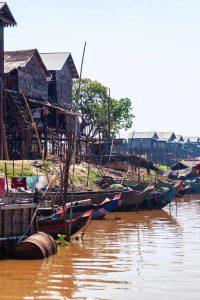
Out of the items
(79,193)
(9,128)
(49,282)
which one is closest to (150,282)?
(49,282)

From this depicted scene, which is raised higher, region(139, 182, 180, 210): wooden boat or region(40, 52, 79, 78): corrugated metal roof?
region(40, 52, 79, 78): corrugated metal roof

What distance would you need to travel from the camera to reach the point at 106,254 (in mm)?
20438

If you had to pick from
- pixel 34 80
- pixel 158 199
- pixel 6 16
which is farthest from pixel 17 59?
pixel 158 199

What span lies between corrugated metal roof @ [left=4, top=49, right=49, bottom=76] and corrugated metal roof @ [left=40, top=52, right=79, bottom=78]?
5.75 metres

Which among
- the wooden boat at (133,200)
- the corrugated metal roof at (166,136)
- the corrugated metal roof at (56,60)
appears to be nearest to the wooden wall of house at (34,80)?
the corrugated metal roof at (56,60)

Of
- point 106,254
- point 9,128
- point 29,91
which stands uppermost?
point 29,91

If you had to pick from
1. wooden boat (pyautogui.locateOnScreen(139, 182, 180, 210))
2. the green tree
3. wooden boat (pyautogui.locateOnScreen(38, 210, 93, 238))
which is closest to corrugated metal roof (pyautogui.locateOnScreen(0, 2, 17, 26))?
wooden boat (pyautogui.locateOnScreen(139, 182, 180, 210))

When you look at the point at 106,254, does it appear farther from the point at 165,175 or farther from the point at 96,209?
the point at 165,175

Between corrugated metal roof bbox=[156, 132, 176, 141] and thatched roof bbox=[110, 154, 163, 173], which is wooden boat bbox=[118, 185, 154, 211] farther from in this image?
corrugated metal roof bbox=[156, 132, 176, 141]

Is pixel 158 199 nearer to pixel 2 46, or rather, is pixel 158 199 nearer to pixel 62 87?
pixel 2 46

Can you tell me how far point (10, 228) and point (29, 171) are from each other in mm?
21467

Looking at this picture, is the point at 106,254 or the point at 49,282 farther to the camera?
the point at 106,254

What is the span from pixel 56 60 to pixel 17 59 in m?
8.78

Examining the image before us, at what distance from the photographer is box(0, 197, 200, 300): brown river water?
14.2 metres
